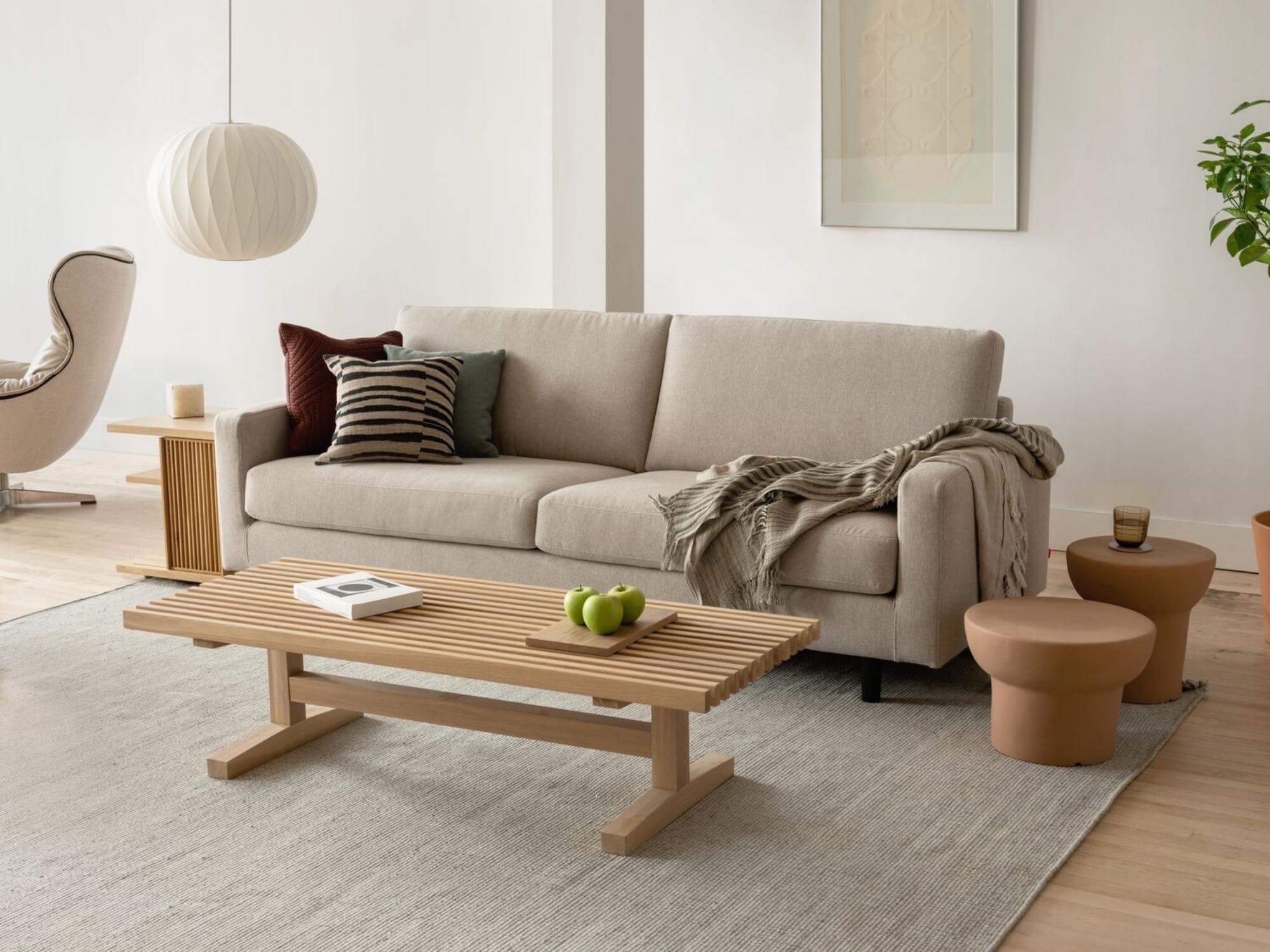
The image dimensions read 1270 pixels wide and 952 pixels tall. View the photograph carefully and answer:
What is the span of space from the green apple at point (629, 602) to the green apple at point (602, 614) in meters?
0.03

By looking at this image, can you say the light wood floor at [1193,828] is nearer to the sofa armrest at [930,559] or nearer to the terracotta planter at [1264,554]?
the terracotta planter at [1264,554]

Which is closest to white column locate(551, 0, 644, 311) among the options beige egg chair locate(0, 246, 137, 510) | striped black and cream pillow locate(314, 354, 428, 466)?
striped black and cream pillow locate(314, 354, 428, 466)

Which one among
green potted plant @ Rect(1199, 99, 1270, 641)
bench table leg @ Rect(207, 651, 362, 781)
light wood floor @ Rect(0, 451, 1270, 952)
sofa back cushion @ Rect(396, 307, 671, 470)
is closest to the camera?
light wood floor @ Rect(0, 451, 1270, 952)

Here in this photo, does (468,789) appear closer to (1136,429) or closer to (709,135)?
(1136,429)

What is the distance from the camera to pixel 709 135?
5.33m

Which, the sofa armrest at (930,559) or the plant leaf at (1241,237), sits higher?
the plant leaf at (1241,237)

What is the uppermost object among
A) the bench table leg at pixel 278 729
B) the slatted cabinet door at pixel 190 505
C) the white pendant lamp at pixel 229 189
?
the white pendant lamp at pixel 229 189

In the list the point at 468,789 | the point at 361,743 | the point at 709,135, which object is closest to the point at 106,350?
the point at 709,135

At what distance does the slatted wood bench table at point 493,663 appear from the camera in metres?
2.43

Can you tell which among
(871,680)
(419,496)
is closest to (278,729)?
→ (419,496)

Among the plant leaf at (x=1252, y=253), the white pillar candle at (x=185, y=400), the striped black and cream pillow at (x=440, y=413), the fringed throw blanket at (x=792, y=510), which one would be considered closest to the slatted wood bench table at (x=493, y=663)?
the fringed throw blanket at (x=792, y=510)

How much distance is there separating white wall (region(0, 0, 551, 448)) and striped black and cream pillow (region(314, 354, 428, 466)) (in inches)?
70.8

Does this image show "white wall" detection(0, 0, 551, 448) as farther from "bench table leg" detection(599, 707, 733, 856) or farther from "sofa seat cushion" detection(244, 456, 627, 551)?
"bench table leg" detection(599, 707, 733, 856)

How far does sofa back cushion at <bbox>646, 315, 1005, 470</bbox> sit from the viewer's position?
3.66m
